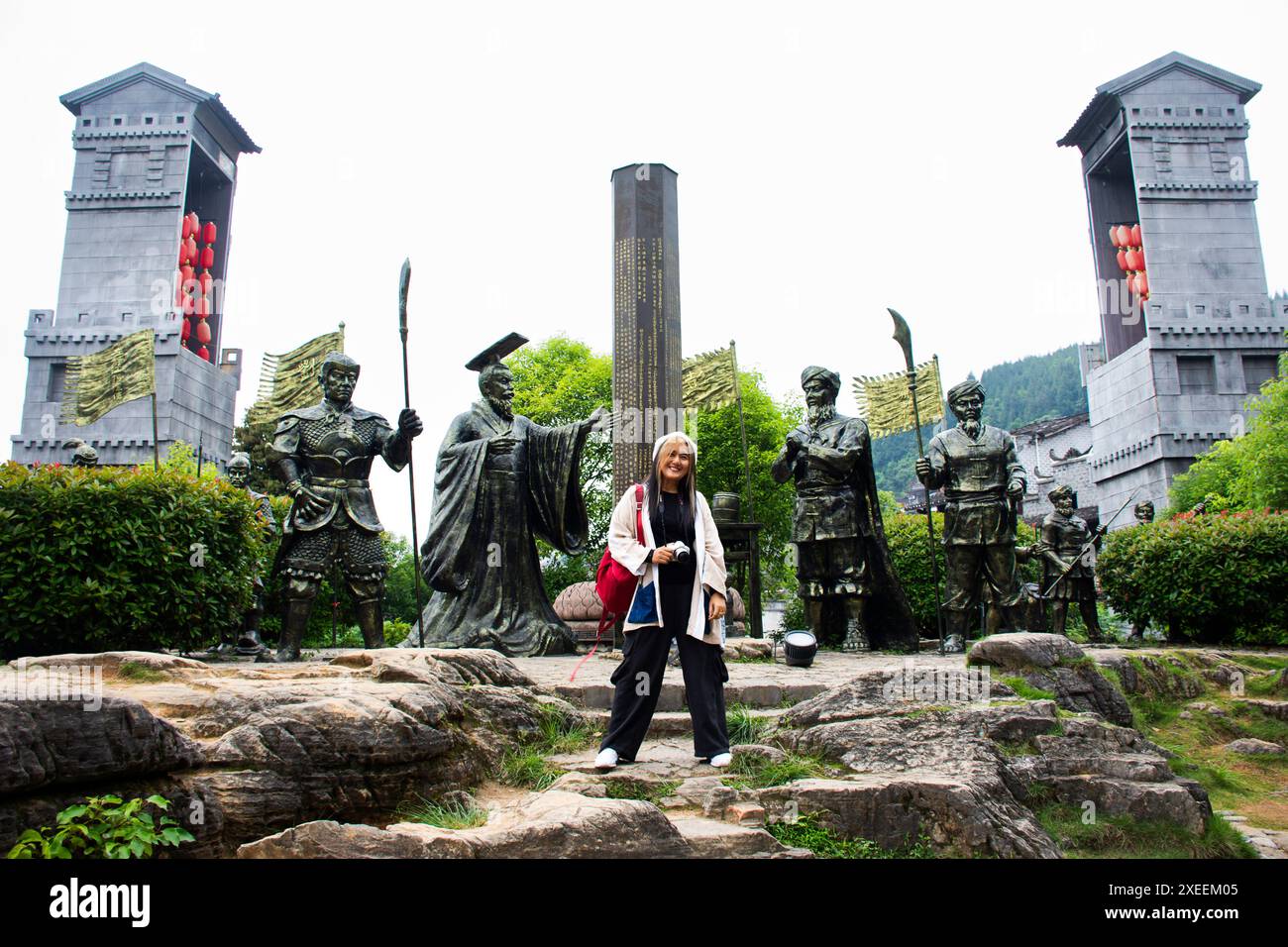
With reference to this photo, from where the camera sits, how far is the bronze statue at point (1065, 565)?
1150cm

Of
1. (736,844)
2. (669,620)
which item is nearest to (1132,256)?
(669,620)

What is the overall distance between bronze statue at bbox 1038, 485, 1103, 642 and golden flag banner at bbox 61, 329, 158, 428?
11.3m

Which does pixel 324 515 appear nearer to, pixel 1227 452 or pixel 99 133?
pixel 1227 452

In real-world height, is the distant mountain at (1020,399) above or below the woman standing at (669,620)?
above

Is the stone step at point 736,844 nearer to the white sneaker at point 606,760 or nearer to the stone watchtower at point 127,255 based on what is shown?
the white sneaker at point 606,760

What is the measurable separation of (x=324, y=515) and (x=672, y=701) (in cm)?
388

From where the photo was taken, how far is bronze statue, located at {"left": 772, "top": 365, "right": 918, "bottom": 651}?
9.72m

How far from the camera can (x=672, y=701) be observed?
6.10m

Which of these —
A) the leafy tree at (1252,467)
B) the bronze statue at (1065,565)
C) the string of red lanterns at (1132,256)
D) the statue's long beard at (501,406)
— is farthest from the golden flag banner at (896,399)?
the string of red lanterns at (1132,256)

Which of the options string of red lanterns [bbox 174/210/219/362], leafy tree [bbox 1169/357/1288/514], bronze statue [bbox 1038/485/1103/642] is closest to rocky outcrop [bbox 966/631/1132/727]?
bronze statue [bbox 1038/485/1103/642]

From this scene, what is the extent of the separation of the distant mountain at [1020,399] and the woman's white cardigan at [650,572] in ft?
240

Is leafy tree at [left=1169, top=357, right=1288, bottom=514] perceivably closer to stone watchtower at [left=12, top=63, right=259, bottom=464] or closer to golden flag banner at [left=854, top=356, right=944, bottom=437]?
golden flag banner at [left=854, top=356, right=944, bottom=437]
